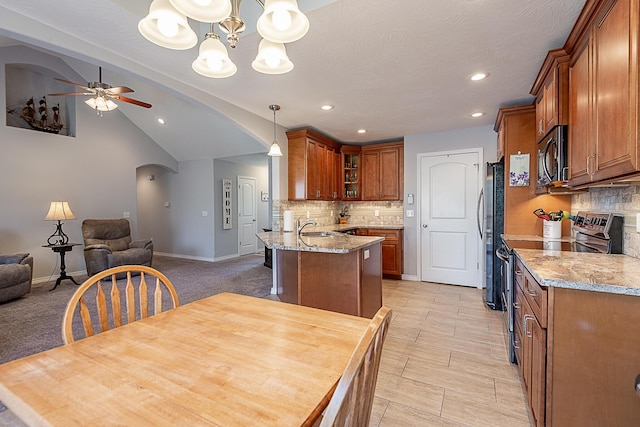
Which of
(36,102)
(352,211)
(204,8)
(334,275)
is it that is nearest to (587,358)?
(334,275)

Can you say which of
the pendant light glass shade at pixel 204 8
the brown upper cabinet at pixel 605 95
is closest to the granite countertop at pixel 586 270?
the brown upper cabinet at pixel 605 95

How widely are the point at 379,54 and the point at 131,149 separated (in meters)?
6.23

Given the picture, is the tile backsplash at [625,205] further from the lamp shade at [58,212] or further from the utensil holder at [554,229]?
the lamp shade at [58,212]

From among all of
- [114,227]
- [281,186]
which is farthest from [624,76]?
[114,227]

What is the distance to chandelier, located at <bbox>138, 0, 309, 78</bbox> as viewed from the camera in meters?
1.11

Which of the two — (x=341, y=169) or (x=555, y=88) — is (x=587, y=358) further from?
(x=341, y=169)

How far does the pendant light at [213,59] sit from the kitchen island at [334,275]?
4.87ft

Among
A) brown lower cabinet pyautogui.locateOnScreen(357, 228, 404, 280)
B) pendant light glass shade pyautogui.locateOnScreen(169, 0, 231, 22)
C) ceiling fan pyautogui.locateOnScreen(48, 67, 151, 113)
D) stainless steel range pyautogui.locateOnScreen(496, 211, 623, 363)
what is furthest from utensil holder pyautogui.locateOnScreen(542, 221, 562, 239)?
ceiling fan pyautogui.locateOnScreen(48, 67, 151, 113)

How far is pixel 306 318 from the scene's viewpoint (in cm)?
126

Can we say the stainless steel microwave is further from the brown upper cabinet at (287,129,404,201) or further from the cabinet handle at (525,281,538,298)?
the brown upper cabinet at (287,129,404,201)

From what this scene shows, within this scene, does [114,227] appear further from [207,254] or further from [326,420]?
[326,420]

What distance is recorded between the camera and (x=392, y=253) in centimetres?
488

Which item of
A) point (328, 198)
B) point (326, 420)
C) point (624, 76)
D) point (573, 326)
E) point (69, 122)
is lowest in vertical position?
point (573, 326)

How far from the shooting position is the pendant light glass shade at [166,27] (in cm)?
118
